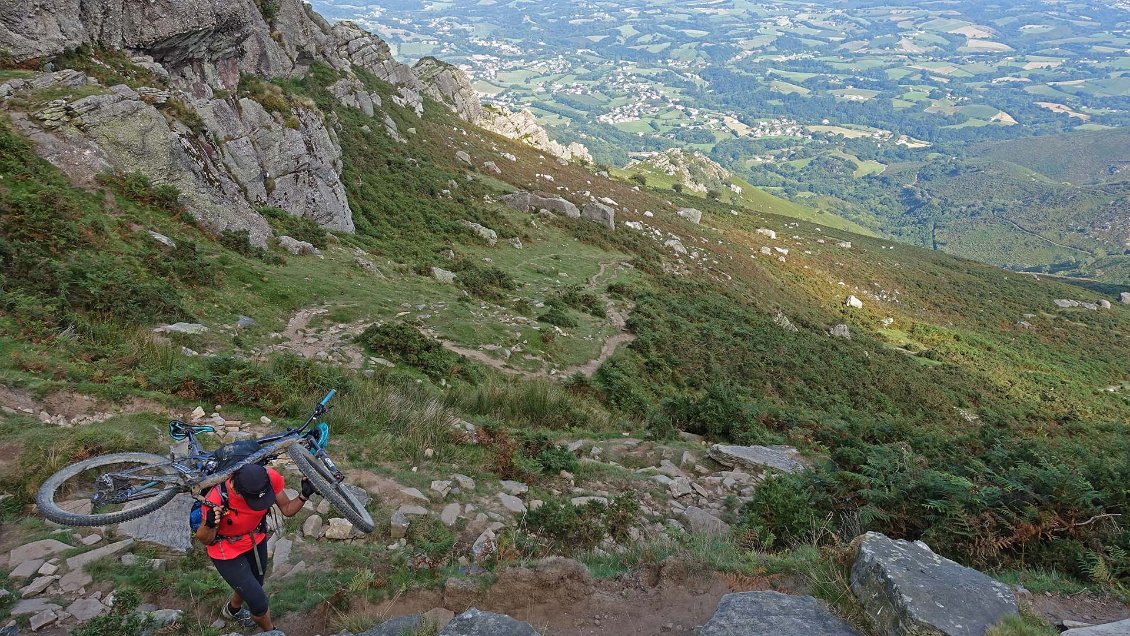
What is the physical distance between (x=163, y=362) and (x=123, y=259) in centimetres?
504

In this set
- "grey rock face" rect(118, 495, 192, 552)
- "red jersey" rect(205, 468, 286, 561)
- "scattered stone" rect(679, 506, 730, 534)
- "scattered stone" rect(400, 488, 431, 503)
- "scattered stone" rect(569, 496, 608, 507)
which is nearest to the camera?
"red jersey" rect(205, 468, 286, 561)

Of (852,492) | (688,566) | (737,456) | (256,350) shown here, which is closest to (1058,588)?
(852,492)

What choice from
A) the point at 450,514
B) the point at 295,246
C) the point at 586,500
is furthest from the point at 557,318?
the point at 450,514

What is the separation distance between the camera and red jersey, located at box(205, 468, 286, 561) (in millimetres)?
4582

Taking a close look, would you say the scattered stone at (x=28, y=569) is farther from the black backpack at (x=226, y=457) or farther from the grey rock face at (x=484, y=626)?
the grey rock face at (x=484, y=626)

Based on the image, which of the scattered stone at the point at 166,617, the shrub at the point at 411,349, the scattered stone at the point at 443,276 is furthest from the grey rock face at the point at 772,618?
the scattered stone at the point at 443,276

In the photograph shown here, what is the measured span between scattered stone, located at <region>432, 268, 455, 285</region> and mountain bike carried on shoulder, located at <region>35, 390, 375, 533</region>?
17.5 metres

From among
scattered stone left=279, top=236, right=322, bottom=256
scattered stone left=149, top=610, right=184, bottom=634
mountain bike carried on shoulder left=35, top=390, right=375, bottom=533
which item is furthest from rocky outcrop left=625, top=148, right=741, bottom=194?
scattered stone left=149, top=610, right=184, bottom=634

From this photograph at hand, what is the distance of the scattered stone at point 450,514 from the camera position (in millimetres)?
6996

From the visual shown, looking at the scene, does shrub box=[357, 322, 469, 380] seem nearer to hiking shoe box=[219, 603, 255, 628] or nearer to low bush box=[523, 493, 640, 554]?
low bush box=[523, 493, 640, 554]

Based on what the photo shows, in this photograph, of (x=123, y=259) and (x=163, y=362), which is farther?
(x=123, y=259)

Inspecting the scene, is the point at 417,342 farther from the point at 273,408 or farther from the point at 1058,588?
the point at 1058,588

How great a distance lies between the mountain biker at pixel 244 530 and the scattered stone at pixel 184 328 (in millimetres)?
7444

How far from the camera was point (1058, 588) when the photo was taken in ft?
17.1
